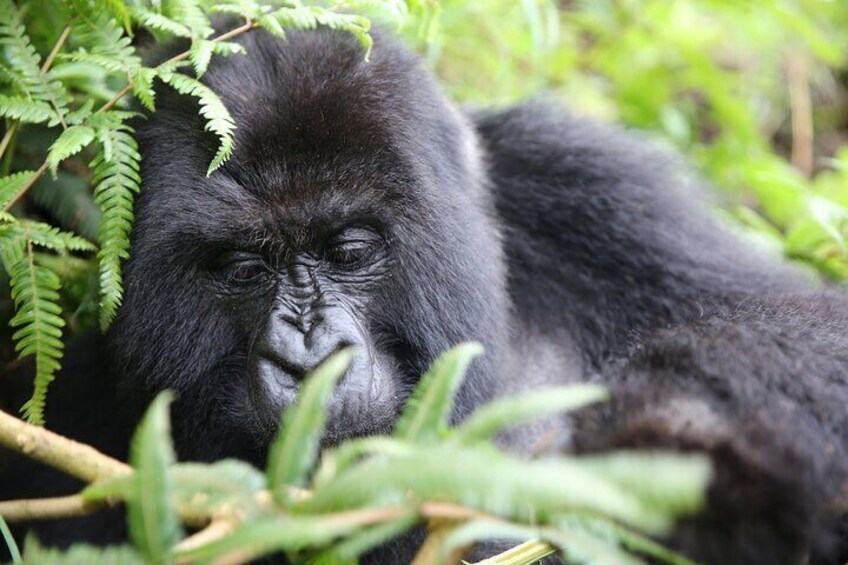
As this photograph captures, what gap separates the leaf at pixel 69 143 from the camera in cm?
217

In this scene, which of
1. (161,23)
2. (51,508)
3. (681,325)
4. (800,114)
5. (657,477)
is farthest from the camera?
(800,114)

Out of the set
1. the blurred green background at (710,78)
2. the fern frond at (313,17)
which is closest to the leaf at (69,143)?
the fern frond at (313,17)

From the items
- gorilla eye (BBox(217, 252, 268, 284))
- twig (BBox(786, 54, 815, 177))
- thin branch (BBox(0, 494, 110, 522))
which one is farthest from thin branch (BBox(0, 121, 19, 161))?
twig (BBox(786, 54, 815, 177))

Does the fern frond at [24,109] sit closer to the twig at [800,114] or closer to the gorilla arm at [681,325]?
the gorilla arm at [681,325]

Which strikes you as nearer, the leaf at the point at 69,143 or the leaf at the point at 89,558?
the leaf at the point at 89,558

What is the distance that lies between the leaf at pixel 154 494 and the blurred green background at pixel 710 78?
2.40 metres

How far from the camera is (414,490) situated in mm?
1152

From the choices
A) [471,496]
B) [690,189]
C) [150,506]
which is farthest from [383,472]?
[690,189]

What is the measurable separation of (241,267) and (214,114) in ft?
1.35

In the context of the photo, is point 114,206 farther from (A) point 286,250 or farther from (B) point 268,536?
(B) point 268,536

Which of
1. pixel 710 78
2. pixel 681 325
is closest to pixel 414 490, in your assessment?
pixel 681 325

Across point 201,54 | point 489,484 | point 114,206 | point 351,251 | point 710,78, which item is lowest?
point 710,78

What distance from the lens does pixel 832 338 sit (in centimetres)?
224

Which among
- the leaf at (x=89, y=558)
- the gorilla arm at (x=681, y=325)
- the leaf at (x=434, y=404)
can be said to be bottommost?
the gorilla arm at (x=681, y=325)
